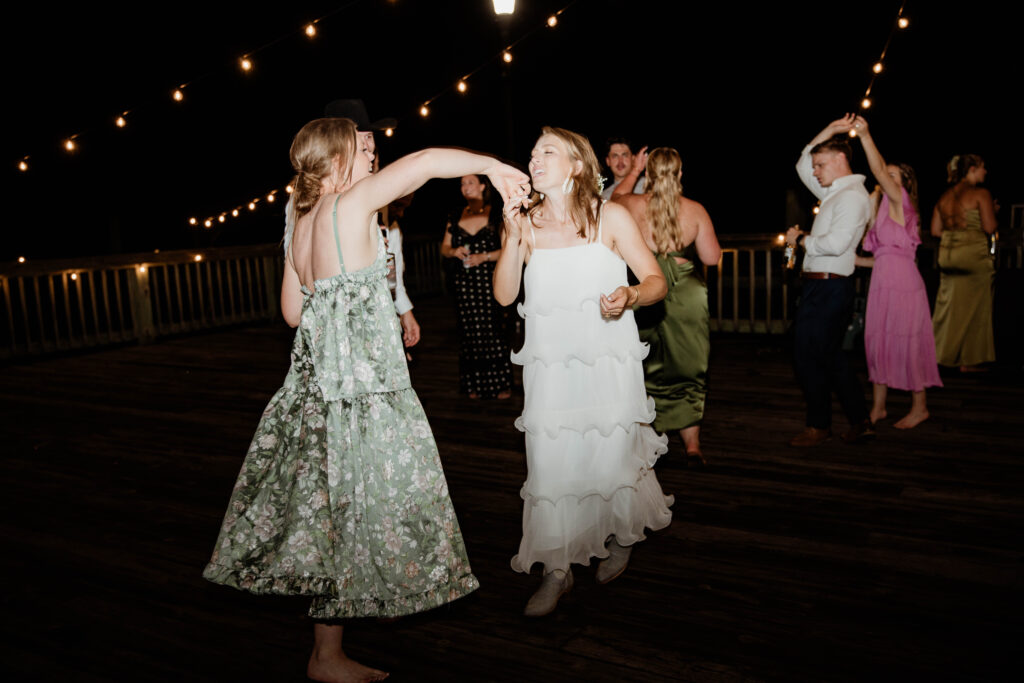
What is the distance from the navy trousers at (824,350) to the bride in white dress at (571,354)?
1.93 m

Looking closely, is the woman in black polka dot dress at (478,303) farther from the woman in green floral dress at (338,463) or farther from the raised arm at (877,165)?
the woman in green floral dress at (338,463)

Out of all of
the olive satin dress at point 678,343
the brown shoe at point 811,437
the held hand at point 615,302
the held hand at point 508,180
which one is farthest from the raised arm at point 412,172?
the brown shoe at point 811,437

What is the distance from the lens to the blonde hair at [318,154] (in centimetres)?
229

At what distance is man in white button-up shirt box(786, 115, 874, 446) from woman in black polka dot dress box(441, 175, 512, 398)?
6.87 ft

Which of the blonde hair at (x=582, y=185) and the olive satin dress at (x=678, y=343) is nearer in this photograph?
the blonde hair at (x=582, y=185)

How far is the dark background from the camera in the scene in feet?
37.2

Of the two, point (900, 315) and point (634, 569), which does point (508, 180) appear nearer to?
point (634, 569)

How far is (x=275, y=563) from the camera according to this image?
2.30 metres

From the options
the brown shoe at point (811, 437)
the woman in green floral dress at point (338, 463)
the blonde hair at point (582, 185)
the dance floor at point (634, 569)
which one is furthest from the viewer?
the brown shoe at point (811, 437)

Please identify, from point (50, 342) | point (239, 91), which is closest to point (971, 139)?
point (239, 91)

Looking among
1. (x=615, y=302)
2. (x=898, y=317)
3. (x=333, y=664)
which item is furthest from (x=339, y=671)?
(x=898, y=317)

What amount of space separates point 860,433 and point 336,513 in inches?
124

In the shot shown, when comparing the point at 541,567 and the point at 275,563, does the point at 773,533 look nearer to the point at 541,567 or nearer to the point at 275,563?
the point at 541,567

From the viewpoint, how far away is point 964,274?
6105mm
